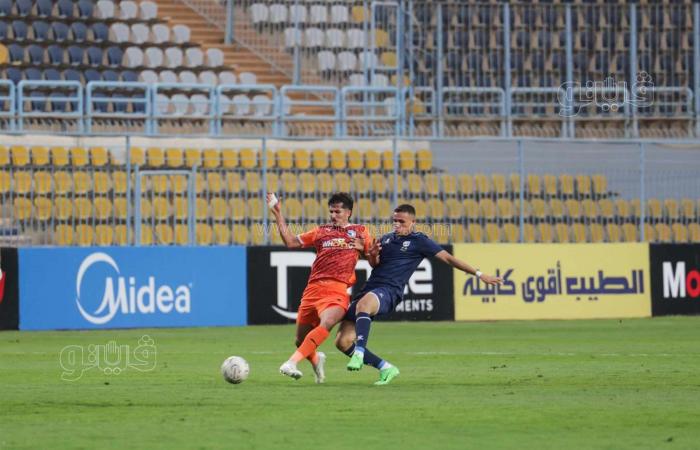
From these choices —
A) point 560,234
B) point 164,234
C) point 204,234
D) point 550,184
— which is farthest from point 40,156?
point 560,234

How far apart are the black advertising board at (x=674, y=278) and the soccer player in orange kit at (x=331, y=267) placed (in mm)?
14988

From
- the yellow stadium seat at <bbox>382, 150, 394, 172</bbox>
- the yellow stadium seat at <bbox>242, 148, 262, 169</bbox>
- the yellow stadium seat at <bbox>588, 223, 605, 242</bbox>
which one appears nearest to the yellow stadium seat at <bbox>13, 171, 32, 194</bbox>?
the yellow stadium seat at <bbox>242, 148, 262, 169</bbox>

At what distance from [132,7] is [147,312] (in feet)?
33.1

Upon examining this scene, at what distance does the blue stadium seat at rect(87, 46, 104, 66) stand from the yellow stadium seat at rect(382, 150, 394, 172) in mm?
6888

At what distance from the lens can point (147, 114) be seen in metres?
27.4

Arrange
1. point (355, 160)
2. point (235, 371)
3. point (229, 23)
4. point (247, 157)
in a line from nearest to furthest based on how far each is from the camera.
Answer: point (235, 371) → point (247, 157) → point (355, 160) → point (229, 23)

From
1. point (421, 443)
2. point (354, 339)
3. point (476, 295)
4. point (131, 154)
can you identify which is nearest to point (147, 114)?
point (131, 154)

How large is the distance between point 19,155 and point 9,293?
2570 millimetres

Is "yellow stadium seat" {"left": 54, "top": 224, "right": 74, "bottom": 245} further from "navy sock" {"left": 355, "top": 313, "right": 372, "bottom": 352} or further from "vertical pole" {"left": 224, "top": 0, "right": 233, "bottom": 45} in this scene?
"navy sock" {"left": 355, "top": 313, "right": 372, "bottom": 352}

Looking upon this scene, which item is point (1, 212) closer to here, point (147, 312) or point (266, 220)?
point (147, 312)

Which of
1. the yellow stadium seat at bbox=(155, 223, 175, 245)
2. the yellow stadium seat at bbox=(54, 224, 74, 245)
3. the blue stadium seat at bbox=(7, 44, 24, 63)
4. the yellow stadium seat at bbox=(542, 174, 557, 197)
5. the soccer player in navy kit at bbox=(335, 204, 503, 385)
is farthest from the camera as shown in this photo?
the blue stadium seat at bbox=(7, 44, 24, 63)

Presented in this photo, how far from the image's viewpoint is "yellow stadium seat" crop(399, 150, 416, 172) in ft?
90.7

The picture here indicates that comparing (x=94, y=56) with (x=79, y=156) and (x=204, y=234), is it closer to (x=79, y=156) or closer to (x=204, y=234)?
(x=79, y=156)

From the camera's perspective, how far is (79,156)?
25.3m
